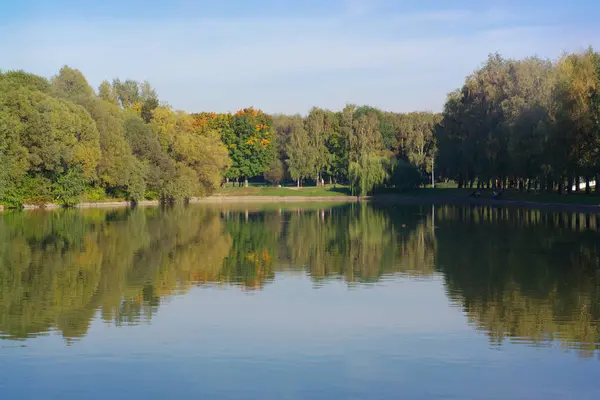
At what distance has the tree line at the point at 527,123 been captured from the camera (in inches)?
2313

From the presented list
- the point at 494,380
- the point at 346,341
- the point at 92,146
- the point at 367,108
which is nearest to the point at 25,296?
the point at 346,341

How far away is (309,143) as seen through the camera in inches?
4692

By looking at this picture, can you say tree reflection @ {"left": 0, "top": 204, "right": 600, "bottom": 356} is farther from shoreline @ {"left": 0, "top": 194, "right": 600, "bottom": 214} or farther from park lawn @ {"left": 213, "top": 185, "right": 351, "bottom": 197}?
park lawn @ {"left": 213, "top": 185, "right": 351, "bottom": 197}

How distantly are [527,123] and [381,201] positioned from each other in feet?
94.0

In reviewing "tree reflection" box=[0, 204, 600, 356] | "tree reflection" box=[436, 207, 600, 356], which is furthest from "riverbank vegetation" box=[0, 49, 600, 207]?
"tree reflection" box=[436, 207, 600, 356]

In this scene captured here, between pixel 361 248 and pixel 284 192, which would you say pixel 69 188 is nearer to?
pixel 284 192

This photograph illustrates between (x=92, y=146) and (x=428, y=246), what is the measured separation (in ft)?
155

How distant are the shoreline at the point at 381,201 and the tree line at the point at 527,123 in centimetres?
278

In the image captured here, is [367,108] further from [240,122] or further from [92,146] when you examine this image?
[92,146]

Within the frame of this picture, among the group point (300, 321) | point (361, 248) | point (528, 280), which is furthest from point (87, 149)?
point (300, 321)

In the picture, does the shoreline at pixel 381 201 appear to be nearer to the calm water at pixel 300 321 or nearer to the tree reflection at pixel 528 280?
the tree reflection at pixel 528 280

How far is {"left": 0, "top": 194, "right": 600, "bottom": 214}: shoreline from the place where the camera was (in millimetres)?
63250

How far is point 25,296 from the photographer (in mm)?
19328

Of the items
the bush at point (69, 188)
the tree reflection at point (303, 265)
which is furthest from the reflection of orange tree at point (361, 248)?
the bush at point (69, 188)
